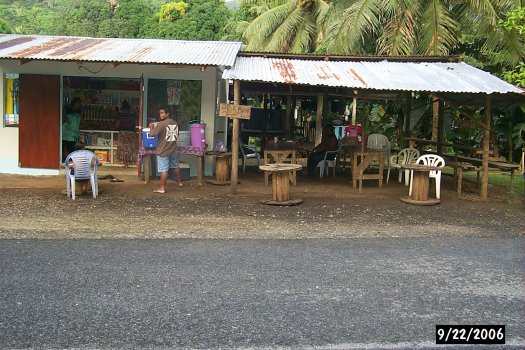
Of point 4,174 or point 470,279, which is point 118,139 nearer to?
point 4,174

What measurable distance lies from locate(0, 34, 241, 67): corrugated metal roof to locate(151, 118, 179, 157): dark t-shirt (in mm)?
1113

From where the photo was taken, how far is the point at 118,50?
1069 centimetres

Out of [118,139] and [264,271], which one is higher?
[118,139]

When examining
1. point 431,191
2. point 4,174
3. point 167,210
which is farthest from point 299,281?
point 4,174

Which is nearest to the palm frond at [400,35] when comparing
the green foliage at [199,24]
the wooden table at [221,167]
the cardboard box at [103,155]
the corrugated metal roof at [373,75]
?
the corrugated metal roof at [373,75]

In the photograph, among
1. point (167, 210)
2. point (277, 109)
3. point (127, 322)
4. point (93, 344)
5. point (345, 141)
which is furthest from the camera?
point (277, 109)

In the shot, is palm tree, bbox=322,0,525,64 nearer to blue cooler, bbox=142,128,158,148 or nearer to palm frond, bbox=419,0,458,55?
palm frond, bbox=419,0,458,55

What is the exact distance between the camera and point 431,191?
11305 millimetres

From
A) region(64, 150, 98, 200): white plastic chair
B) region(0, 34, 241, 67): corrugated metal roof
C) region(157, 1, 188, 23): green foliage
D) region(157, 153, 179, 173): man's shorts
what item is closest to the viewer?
region(64, 150, 98, 200): white plastic chair

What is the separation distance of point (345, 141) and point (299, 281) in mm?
9184

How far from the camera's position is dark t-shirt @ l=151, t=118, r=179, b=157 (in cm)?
981

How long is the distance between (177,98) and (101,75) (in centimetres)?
170

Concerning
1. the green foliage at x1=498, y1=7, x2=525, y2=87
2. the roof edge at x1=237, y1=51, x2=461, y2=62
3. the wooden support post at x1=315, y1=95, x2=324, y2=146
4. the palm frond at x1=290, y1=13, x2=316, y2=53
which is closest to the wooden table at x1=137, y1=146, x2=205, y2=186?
the roof edge at x1=237, y1=51, x2=461, y2=62

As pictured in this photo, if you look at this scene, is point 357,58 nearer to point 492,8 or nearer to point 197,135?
point 197,135
